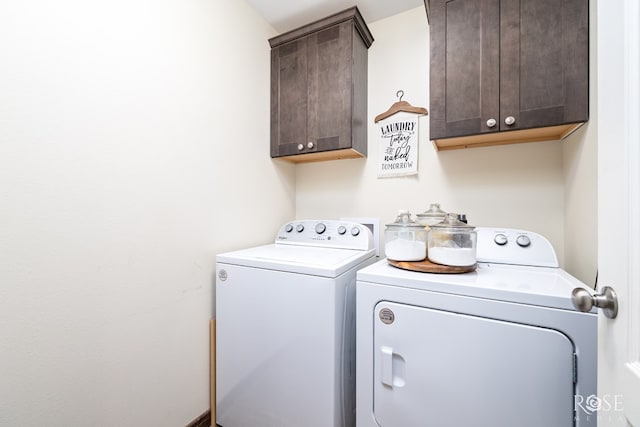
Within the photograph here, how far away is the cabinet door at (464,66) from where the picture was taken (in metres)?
1.21

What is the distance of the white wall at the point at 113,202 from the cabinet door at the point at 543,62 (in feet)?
4.66

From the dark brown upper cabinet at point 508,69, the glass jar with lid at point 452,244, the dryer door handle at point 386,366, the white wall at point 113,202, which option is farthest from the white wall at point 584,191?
the white wall at point 113,202

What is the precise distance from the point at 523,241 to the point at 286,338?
116 centimetres

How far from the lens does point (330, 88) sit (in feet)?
5.37

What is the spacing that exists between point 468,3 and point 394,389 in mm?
1744

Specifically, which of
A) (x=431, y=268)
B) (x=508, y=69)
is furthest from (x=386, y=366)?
(x=508, y=69)

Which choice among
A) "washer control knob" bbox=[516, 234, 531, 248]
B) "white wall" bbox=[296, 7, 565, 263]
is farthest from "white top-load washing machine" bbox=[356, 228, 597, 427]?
"white wall" bbox=[296, 7, 565, 263]

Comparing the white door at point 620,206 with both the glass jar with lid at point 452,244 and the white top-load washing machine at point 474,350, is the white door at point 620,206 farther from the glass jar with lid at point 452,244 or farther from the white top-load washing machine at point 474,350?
the glass jar with lid at point 452,244

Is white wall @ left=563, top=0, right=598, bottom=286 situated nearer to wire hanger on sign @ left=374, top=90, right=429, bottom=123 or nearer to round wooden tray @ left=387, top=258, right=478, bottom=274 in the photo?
round wooden tray @ left=387, top=258, right=478, bottom=274

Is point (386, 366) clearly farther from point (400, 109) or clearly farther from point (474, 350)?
point (400, 109)

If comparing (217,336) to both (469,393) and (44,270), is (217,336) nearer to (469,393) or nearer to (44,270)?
(44,270)

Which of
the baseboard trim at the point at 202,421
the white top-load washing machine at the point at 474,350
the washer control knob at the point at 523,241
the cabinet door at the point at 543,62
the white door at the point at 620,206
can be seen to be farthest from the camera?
the baseboard trim at the point at 202,421

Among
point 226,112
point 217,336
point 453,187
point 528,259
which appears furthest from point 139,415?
point 453,187

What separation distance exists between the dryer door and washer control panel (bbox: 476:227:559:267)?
472 millimetres
